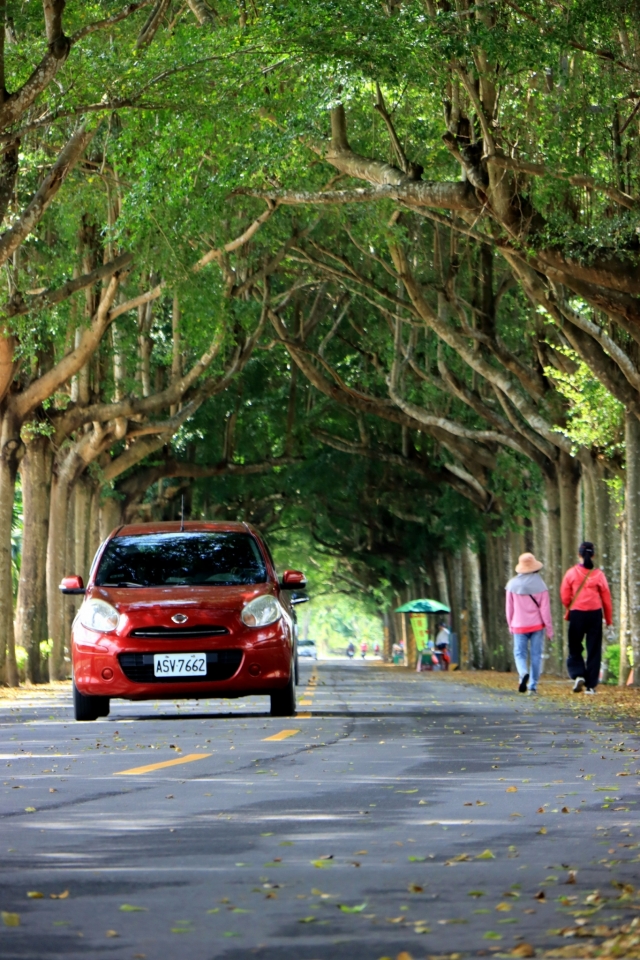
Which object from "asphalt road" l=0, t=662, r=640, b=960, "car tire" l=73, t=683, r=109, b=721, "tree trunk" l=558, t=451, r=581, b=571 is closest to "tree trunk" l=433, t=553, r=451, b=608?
"tree trunk" l=558, t=451, r=581, b=571

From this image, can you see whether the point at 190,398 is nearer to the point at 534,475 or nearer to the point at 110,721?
the point at 534,475

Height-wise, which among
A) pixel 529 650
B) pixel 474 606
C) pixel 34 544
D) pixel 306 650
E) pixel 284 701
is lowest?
pixel 306 650

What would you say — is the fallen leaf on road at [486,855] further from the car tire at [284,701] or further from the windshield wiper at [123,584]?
the windshield wiper at [123,584]

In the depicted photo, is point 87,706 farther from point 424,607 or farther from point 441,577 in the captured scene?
point 441,577

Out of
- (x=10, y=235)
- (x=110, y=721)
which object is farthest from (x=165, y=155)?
(x=110, y=721)

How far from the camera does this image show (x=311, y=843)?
647 cm

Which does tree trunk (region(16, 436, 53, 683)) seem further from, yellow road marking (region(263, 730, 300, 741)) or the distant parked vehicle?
the distant parked vehicle

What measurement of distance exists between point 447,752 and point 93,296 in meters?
16.6

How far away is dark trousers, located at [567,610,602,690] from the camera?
21.8m

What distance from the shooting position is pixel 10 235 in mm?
18875

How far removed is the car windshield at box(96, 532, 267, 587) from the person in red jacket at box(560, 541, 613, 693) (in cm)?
709

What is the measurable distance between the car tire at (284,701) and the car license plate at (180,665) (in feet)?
3.16

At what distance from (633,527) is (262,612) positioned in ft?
35.1

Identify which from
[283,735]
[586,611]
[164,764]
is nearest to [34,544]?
[586,611]
